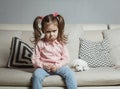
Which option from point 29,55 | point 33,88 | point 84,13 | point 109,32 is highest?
point 84,13

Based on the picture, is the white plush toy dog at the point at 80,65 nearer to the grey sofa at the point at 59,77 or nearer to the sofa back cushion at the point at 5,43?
the grey sofa at the point at 59,77

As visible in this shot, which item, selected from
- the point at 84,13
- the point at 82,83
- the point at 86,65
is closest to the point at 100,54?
the point at 86,65

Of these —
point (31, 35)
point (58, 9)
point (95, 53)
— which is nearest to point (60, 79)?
point (95, 53)

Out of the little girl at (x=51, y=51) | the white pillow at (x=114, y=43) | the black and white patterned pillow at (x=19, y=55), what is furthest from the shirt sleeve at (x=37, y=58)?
the white pillow at (x=114, y=43)

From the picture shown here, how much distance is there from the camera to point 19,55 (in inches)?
103

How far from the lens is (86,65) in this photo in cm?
246

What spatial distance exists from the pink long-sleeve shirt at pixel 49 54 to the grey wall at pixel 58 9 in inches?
36.2

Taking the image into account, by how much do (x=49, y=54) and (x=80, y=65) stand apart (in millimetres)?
300

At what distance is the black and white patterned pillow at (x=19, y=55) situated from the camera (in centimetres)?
259

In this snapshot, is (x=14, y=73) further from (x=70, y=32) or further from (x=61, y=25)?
(x=70, y=32)

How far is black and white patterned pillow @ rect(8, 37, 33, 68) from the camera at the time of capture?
2594 mm

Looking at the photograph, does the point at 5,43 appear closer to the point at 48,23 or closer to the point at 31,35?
the point at 31,35

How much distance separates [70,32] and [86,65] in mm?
461

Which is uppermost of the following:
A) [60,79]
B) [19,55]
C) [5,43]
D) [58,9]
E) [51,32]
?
[58,9]
